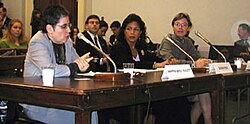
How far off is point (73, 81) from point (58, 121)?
305 mm

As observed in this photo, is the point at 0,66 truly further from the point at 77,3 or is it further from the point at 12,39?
the point at 77,3

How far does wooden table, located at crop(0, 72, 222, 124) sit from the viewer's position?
225 centimetres

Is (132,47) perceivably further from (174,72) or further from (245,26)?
(245,26)

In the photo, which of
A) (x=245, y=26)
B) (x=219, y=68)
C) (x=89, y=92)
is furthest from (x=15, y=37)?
(x=89, y=92)

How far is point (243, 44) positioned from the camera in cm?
703

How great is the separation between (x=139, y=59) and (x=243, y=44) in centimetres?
328

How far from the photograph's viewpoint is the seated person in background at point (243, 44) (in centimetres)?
664

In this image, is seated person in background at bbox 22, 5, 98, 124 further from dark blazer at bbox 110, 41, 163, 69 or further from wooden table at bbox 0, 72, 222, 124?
dark blazer at bbox 110, 41, 163, 69

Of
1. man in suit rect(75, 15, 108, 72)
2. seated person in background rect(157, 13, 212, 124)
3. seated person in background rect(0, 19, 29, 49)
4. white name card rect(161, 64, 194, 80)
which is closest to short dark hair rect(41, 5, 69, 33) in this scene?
white name card rect(161, 64, 194, 80)

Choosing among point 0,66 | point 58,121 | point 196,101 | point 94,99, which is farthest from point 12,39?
point 94,99

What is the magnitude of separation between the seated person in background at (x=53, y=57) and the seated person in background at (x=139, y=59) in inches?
31.0

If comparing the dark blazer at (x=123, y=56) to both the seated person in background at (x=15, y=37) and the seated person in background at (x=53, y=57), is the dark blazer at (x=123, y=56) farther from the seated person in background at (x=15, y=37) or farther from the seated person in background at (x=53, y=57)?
the seated person in background at (x=15, y=37)

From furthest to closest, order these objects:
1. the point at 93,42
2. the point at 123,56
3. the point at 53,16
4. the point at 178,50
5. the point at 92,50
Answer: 1. the point at 93,42
2. the point at 92,50
3. the point at 178,50
4. the point at 123,56
5. the point at 53,16

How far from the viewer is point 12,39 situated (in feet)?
19.4
